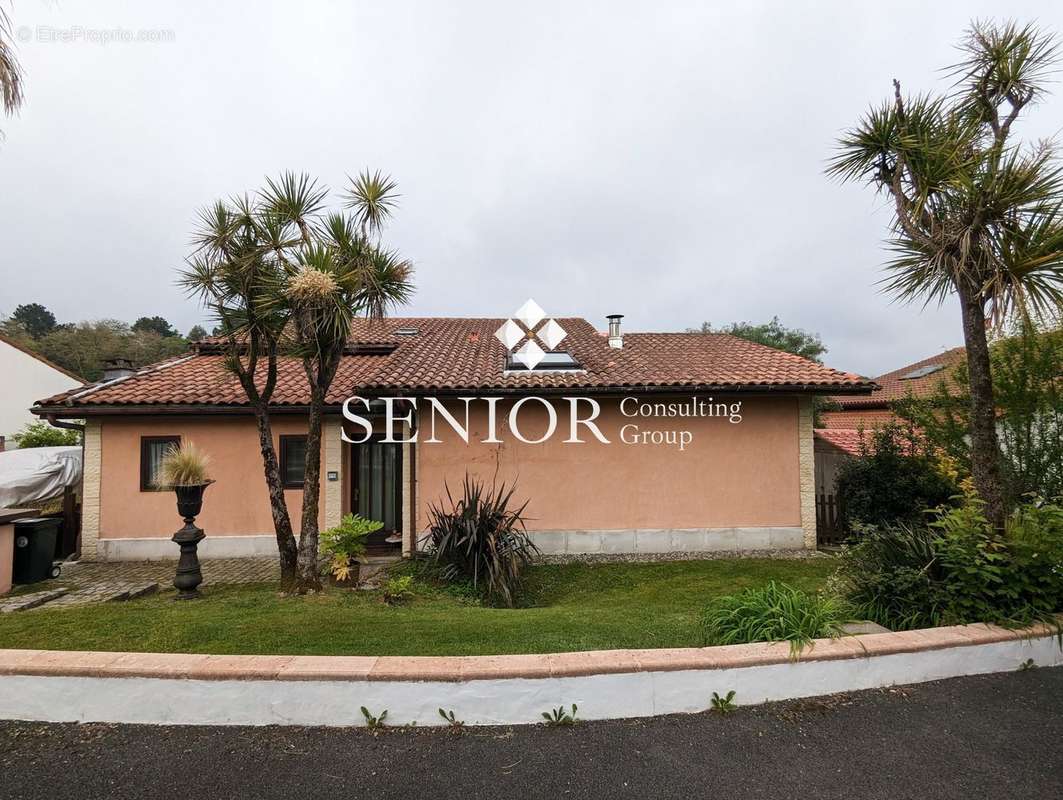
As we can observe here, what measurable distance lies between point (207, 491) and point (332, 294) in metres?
5.88

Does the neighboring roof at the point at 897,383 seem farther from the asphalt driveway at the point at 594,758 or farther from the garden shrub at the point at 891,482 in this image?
the asphalt driveway at the point at 594,758

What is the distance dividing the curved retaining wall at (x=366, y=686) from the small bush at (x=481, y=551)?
11.1ft

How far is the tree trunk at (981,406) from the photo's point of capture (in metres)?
4.64

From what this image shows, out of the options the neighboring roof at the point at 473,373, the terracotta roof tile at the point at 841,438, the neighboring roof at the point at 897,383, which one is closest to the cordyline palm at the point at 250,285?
the neighboring roof at the point at 473,373

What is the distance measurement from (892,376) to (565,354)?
24610 millimetres

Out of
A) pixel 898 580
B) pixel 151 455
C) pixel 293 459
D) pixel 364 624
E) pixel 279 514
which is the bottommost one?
pixel 364 624

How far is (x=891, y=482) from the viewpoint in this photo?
8945mm

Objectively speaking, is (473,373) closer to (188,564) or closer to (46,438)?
(188,564)

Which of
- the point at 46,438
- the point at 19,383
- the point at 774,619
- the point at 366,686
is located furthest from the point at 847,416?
the point at 19,383

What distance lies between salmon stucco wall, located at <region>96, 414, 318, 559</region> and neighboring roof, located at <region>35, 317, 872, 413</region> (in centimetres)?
56

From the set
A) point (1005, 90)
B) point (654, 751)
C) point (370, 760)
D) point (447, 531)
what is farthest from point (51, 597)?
point (1005, 90)

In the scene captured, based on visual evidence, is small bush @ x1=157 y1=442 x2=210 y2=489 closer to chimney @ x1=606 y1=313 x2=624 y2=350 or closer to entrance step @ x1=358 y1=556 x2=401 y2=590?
entrance step @ x1=358 y1=556 x2=401 y2=590

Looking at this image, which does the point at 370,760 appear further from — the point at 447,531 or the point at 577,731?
the point at 447,531

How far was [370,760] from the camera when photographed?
274 centimetres
